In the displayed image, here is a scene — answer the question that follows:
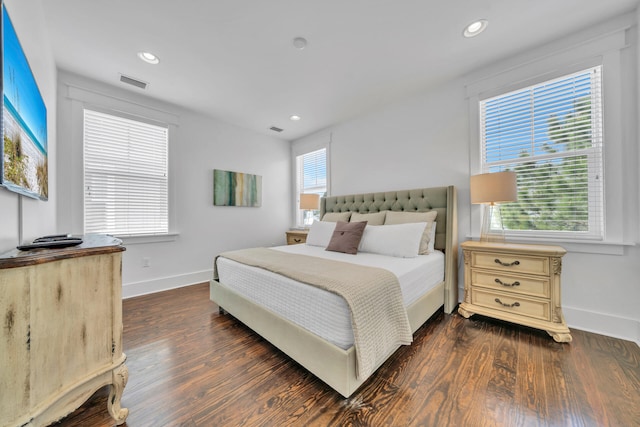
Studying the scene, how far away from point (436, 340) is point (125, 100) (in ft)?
14.0

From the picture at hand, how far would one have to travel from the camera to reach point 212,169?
12.3 feet

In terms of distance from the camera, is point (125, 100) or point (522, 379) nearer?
point (522, 379)

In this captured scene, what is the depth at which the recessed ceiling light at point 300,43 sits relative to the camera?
2086 millimetres

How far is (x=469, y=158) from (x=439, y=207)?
0.62 metres

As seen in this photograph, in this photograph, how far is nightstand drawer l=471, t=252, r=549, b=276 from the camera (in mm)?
1969

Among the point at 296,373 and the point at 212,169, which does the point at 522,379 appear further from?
the point at 212,169

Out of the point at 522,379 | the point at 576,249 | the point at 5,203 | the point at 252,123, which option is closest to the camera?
the point at 5,203

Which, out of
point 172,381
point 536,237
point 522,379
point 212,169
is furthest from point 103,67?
point 536,237

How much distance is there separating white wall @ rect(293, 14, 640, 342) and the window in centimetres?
29

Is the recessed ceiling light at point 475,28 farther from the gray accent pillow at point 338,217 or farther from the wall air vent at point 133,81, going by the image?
the wall air vent at point 133,81

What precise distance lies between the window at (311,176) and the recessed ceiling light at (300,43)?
6.96 feet

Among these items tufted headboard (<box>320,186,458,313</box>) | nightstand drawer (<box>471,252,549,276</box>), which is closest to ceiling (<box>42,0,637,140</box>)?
tufted headboard (<box>320,186,458,313</box>)

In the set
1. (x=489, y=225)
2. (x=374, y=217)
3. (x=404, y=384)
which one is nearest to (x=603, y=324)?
(x=489, y=225)

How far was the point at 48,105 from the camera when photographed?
2.07 meters
